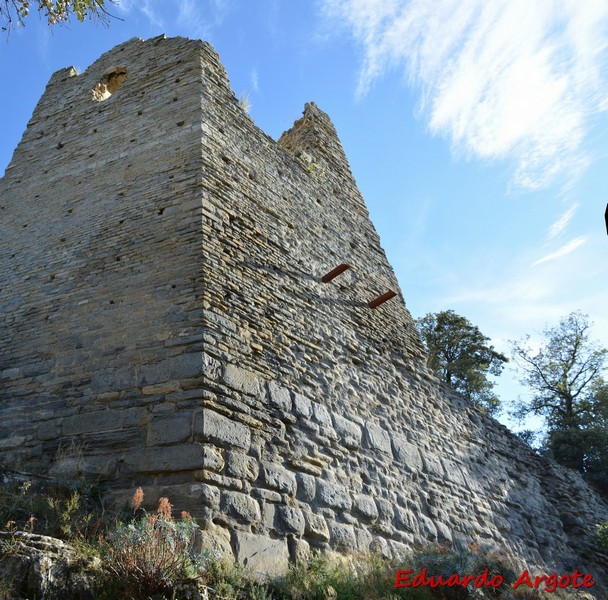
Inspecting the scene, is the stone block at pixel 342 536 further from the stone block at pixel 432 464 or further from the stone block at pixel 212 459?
the stone block at pixel 432 464

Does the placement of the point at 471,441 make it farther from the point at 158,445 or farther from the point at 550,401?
the point at 550,401

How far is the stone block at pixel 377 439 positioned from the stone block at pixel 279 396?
4.34 ft

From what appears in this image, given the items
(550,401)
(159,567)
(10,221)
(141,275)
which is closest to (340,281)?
(141,275)

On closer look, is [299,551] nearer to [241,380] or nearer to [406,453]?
[241,380]

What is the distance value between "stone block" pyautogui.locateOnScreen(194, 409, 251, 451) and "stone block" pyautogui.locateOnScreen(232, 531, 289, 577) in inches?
28.9

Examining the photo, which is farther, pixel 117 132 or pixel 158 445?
pixel 117 132

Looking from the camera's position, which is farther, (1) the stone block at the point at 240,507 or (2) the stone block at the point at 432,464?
(2) the stone block at the point at 432,464

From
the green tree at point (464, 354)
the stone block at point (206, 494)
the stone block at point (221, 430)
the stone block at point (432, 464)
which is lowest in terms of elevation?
the stone block at point (206, 494)

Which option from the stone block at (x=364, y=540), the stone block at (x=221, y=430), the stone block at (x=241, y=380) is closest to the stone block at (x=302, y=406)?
the stone block at (x=241, y=380)

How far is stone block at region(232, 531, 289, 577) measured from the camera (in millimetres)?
4324

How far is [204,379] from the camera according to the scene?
16.2 ft

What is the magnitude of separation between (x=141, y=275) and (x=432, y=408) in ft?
15.7

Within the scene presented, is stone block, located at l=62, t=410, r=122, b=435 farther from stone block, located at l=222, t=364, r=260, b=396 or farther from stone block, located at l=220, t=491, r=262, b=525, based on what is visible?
stone block, located at l=220, t=491, r=262, b=525

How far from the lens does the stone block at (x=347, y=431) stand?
625cm
